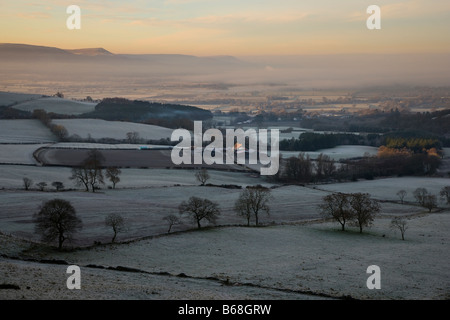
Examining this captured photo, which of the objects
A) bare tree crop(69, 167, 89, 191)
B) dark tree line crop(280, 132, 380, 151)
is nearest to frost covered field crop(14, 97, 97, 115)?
dark tree line crop(280, 132, 380, 151)

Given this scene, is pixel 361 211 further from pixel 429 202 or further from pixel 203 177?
pixel 203 177

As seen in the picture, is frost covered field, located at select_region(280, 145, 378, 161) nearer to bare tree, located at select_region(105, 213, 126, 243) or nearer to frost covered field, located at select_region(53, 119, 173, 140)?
frost covered field, located at select_region(53, 119, 173, 140)

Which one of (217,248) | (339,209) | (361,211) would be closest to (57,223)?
(217,248)

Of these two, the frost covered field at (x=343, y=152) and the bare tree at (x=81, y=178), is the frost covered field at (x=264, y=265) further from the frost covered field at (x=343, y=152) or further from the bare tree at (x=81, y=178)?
the frost covered field at (x=343, y=152)

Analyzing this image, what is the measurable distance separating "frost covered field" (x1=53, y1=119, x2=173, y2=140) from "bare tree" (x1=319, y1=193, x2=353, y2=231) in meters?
83.8

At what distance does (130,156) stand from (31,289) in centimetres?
7105

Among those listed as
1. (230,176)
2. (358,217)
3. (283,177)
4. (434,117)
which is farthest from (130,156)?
(434,117)

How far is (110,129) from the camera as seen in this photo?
138m

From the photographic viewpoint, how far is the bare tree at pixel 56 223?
37906 millimetres

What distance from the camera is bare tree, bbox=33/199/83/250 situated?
124ft

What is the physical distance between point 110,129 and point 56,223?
4020 inches

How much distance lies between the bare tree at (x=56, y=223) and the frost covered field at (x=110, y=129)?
88.5 meters

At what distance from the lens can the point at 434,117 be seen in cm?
17888
